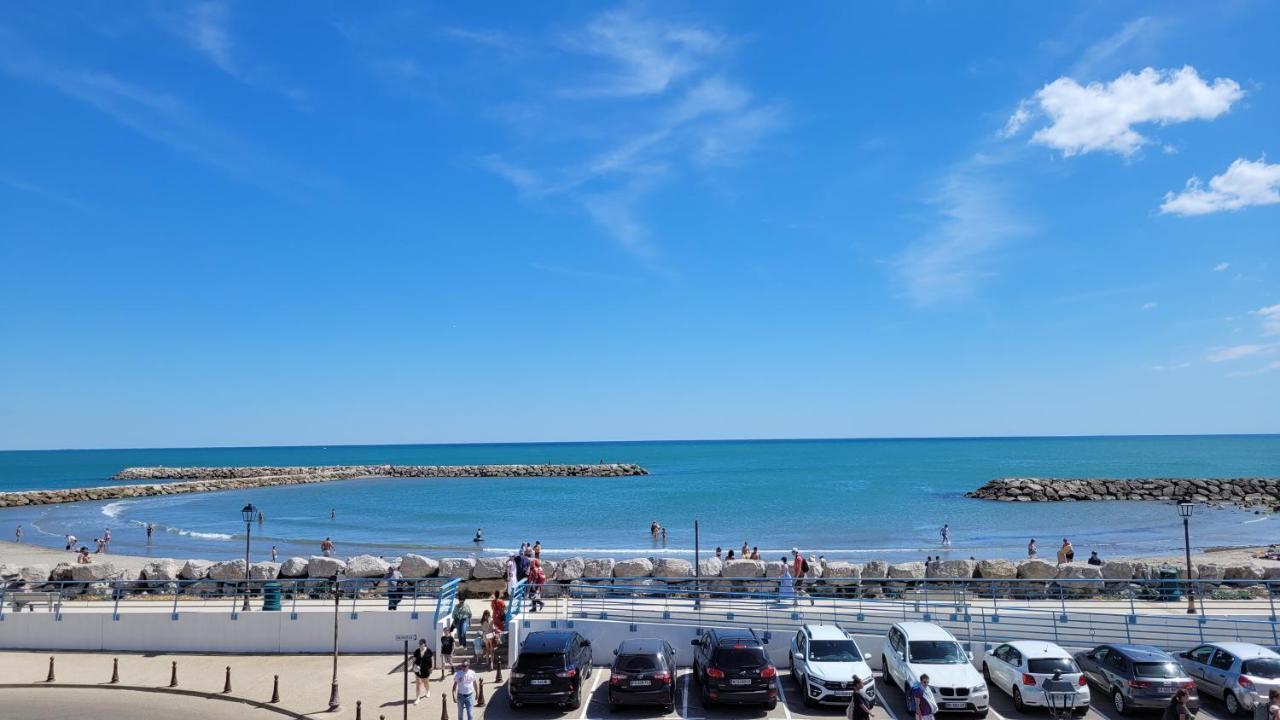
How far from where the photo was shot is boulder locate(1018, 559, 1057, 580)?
97.3 feet

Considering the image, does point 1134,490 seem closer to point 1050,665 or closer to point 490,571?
point 490,571

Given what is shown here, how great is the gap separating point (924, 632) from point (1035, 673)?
7.36 feet

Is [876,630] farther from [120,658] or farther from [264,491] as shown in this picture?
[264,491]

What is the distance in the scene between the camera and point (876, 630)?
20.8 m

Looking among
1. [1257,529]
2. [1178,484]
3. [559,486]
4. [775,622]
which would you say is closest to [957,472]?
[1178,484]

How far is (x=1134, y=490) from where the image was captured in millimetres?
89250

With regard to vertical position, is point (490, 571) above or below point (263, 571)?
above

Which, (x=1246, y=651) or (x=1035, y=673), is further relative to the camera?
(x=1246, y=651)

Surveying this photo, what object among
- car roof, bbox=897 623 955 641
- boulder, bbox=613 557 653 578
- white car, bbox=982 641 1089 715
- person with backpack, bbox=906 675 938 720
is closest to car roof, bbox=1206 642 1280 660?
white car, bbox=982 641 1089 715

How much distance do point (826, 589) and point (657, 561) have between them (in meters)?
6.31

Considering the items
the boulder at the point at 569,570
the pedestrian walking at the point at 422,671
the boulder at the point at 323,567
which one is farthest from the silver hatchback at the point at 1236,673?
the boulder at the point at 323,567

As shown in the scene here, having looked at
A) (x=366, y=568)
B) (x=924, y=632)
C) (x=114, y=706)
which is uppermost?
(x=924, y=632)

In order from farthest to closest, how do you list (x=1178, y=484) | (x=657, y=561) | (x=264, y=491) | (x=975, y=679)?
1. (x=264, y=491)
2. (x=1178, y=484)
3. (x=657, y=561)
4. (x=975, y=679)

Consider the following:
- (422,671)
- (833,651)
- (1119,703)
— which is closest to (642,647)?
(833,651)
